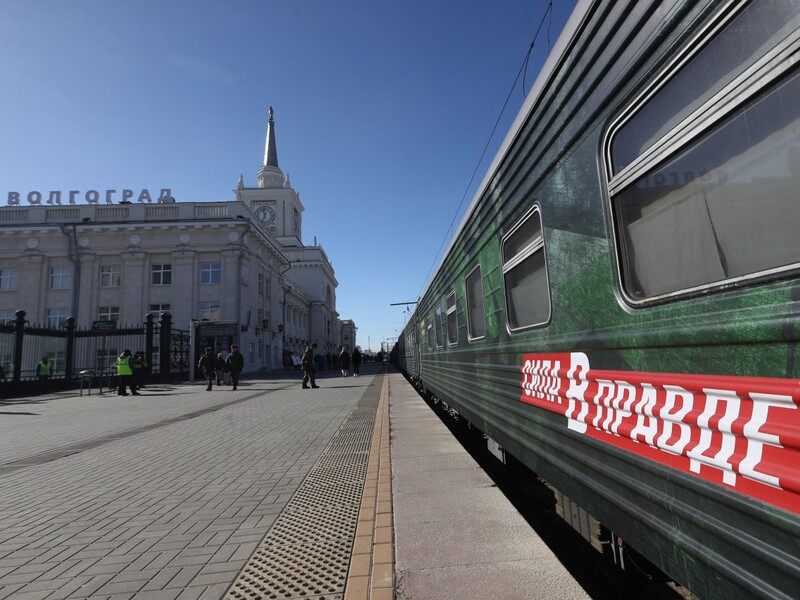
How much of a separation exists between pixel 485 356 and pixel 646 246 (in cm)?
293

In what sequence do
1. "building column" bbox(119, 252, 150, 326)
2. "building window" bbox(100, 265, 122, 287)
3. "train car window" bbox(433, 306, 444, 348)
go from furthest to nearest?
"building window" bbox(100, 265, 122, 287)
"building column" bbox(119, 252, 150, 326)
"train car window" bbox(433, 306, 444, 348)

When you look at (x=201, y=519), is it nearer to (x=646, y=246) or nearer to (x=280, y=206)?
(x=646, y=246)

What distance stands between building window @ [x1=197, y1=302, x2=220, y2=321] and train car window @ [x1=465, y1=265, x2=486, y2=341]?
32486mm

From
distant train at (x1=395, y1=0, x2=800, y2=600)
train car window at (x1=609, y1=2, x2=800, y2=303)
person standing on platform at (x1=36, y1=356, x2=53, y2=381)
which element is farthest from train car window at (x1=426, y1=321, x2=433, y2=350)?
person standing on platform at (x1=36, y1=356, x2=53, y2=381)

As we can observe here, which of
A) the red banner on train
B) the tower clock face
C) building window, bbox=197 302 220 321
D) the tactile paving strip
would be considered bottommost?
the tactile paving strip

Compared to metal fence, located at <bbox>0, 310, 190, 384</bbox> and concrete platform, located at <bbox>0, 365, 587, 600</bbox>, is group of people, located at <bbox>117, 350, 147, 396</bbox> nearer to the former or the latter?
metal fence, located at <bbox>0, 310, 190, 384</bbox>

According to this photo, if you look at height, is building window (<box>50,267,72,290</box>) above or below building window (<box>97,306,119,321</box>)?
above

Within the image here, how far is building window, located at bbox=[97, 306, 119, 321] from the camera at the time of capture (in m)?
36.5

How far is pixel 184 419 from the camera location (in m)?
10.6

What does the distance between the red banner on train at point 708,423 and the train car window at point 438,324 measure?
6065 millimetres

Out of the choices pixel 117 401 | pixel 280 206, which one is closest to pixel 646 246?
pixel 117 401

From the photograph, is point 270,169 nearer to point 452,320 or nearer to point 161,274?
point 161,274

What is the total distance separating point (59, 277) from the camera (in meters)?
37.1

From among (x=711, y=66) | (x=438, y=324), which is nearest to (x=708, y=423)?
(x=711, y=66)
